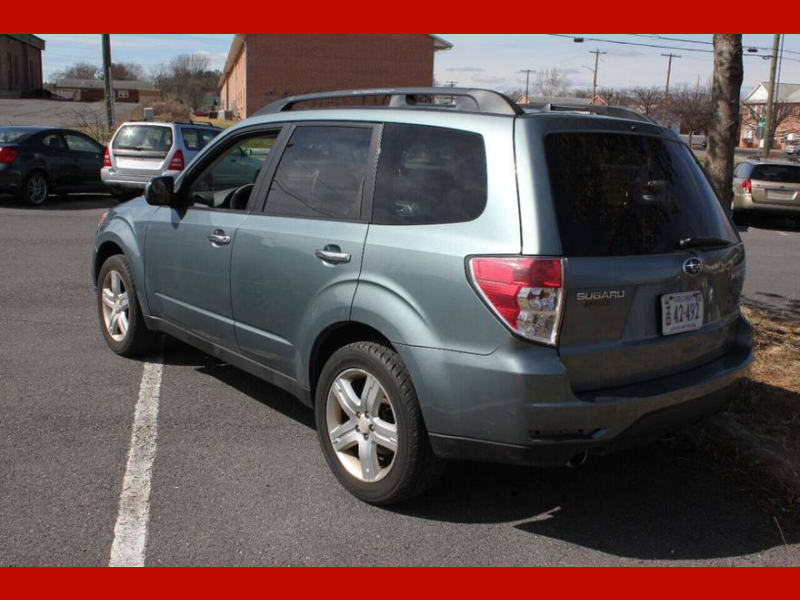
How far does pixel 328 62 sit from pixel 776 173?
126 ft

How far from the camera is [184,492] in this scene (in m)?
4.02

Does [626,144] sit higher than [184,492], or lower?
higher

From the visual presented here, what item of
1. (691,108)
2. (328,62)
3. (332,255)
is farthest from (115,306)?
(691,108)

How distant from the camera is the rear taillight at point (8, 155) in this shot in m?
15.6

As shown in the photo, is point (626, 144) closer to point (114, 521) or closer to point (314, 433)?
point (314, 433)

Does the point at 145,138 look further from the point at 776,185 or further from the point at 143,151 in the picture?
the point at 776,185

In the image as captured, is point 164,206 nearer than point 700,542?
No

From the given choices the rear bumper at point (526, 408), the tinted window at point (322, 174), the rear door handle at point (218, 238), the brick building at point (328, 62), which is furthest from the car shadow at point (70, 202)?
the brick building at point (328, 62)

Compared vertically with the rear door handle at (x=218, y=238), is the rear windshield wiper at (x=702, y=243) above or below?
above

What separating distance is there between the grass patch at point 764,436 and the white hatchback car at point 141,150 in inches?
513

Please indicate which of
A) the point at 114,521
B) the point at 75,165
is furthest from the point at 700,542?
the point at 75,165

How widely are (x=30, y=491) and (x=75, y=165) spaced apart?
1471cm

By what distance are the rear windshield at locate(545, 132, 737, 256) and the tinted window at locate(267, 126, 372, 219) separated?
104 cm

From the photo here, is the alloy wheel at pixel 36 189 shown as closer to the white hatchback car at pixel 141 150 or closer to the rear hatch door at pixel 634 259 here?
the white hatchback car at pixel 141 150
